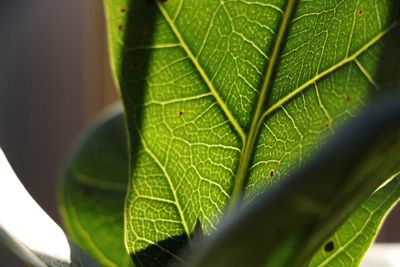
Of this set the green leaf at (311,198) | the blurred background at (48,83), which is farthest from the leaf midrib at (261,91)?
the blurred background at (48,83)

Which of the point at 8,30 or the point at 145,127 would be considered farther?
the point at 8,30

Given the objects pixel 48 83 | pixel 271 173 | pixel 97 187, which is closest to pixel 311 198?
pixel 271 173

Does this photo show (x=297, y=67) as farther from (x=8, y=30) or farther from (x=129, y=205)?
(x=8, y=30)

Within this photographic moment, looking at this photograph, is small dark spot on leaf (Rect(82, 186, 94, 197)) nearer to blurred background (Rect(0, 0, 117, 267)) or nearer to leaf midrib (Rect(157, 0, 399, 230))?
leaf midrib (Rect(157, 0, 399, 230))

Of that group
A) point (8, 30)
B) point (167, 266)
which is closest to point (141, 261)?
point (167, 266)

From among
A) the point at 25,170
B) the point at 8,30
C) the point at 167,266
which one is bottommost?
the point at 25,170
